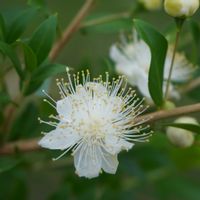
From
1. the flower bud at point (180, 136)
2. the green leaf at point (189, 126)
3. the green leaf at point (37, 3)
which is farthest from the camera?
the green leaf at point (37, 3)

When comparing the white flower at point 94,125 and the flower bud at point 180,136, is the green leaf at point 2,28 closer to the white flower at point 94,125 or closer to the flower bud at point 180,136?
the white flower at point 94,125

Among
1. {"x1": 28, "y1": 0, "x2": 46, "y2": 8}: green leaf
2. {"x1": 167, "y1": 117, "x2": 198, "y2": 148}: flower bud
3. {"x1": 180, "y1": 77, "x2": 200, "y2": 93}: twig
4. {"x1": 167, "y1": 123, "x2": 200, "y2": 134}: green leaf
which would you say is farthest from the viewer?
{"x1": 180, "y1": 77, "x2": 200, "y2": 93}: twig

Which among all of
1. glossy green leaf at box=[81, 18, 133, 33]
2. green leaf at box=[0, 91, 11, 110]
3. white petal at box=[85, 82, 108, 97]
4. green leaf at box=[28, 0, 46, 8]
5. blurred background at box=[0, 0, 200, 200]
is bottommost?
blurred background at box=[0, 0, 200, 200]

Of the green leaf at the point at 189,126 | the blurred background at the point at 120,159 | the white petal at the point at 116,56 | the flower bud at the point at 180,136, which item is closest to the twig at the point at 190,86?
the blurred background at the point at 120,159

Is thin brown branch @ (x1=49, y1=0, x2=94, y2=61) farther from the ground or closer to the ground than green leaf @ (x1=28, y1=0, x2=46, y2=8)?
closer to the ground

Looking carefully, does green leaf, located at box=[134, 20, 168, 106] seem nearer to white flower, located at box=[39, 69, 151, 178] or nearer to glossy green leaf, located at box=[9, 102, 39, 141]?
white flower, located at box=[39, 69, 151, 178]

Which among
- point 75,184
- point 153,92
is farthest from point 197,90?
point 75,184

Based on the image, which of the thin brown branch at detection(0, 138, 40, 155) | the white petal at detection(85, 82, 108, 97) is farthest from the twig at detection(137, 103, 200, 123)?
the thin brown branch at detection(0, 138, 40, 155)

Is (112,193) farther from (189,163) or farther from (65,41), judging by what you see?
(65,41)

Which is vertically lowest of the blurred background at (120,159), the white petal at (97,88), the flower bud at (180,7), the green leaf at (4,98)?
the blurred background at (120,159)
